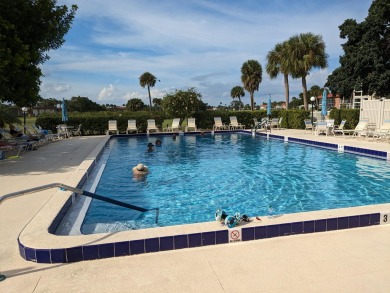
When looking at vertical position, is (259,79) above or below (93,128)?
above

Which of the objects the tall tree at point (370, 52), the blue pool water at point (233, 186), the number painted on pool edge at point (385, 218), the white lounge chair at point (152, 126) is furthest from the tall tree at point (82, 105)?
the number painted on pool edge at point (385, 218)

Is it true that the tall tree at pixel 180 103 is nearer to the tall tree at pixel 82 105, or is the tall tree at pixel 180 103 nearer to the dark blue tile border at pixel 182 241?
the dark blue tile border at pixel 182 241

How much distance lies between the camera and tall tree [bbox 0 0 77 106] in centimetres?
915

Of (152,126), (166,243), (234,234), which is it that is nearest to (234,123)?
(152,126)

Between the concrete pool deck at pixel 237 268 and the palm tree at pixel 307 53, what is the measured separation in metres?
25.6

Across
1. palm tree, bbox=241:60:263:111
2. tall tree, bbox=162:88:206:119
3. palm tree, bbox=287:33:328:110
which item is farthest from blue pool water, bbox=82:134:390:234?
palm tree, bbox=241:60:263:111

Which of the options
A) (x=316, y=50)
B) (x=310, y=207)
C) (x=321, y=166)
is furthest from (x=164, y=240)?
(x=316, y=50)

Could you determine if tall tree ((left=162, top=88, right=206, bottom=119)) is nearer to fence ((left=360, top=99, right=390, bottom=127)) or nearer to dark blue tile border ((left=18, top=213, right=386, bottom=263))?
fence ((left=360, top=99, right=390, bottom=127))

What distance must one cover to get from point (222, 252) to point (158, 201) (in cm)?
339

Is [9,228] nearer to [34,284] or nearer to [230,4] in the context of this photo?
[34,284]

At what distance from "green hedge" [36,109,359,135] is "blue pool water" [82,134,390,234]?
8.04 m

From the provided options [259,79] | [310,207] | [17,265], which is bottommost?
[310,207]

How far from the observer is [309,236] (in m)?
3.93

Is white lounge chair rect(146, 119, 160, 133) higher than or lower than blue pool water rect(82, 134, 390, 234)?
higher
